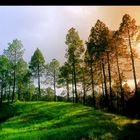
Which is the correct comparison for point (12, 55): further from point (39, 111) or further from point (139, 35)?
point (139, 35)

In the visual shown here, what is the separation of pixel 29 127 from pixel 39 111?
8.89 metres

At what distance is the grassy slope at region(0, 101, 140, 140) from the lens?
2722 centimetres

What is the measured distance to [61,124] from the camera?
33.6 metres

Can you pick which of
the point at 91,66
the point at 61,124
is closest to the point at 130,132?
the point at 61,124

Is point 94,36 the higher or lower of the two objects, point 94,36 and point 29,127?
the higher

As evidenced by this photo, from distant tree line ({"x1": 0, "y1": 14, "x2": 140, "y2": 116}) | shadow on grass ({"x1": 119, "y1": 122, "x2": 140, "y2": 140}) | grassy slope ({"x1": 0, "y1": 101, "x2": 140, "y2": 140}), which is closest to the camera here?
shadow on grass ({"x1": 119, "y1": 122, "x2": 140, "y2": 140})

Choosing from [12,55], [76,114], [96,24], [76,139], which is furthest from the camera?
[12,55]

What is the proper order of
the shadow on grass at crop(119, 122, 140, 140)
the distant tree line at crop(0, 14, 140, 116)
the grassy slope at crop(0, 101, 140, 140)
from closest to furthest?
the shadow on grass at crop(119, 122, 140, 140), the grassy slope at crop(0, 101, 140, 140), the distant tree line at crop(0, 14, 140, 116)

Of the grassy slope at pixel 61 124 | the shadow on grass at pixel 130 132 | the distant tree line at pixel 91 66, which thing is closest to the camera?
the shadow on grass at pixel 130 132

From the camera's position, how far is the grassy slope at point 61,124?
2722 cm

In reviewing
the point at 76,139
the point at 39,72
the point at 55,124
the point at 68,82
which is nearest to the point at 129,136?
the point at 76,139

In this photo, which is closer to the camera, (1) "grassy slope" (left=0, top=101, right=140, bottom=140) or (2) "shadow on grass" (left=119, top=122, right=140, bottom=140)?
(2) "shadow on grass" (left=119, top=122, right=140, bottom=140)

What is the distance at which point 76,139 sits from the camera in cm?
2600

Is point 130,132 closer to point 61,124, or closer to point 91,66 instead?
point 61,124
